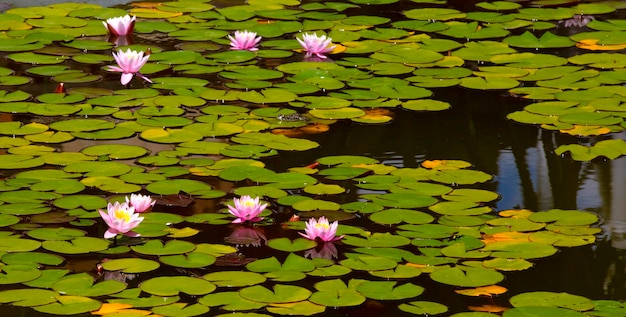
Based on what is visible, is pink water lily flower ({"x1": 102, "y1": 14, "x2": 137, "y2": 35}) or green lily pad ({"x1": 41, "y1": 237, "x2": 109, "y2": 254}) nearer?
green lily pad ({"x1": 41, "y1": 237, "x2": 109, "y2": 254})

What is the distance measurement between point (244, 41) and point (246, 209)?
7.38ft

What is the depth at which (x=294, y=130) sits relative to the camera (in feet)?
15.7

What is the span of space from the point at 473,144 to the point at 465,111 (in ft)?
1.40

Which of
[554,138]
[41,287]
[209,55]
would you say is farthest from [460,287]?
[209,55]

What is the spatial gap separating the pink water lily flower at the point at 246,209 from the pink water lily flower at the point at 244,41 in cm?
219

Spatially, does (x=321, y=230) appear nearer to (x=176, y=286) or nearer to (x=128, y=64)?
(x=176, y=286)

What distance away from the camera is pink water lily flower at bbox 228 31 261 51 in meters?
5.84

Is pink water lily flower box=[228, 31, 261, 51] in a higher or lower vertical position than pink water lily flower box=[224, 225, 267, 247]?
higher

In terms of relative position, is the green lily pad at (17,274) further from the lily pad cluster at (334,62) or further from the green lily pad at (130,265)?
the lily pad cluster at (334,62)

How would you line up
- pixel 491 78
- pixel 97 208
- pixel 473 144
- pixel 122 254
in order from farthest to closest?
pixel 491 78 → pixel 473 144 → pixel 97 208 → pixel 122 254

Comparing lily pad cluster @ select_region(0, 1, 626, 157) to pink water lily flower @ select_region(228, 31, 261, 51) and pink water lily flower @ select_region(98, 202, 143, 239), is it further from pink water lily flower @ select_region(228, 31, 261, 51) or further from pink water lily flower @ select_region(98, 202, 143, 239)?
pink water lily flower @ select_region(98, 202, 143, 239)

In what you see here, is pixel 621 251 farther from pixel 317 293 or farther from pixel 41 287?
pixel 41 287

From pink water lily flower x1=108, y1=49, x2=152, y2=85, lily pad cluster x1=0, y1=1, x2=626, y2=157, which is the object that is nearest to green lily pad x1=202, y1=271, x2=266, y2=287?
lily pad cluster x1=0, y1=1, x2=626, y2=157

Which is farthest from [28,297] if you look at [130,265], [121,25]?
[121,25]
